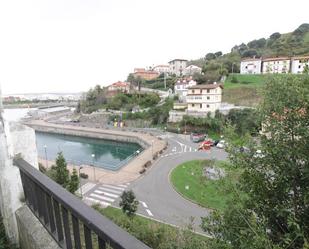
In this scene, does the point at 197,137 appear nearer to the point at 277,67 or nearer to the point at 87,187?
the point at 87,187

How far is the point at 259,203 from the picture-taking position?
4.64m

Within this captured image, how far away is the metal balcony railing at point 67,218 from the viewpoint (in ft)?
3.51

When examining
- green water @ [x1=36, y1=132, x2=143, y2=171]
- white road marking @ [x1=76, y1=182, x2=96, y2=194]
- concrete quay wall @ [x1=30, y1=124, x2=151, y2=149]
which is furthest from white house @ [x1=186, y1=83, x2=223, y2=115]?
white road marking @ [x1=76, y1=182, x2=96, y2=194]

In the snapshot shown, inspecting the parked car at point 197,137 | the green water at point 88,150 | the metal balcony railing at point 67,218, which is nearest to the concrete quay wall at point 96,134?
the green water at point 88,150

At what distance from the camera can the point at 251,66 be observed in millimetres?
52844

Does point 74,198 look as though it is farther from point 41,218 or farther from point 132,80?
point 132,80

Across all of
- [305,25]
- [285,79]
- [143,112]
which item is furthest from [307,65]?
[305,25]

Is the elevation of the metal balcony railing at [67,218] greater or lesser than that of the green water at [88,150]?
greater

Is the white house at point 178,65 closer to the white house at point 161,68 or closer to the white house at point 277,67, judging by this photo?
the white house at point 161,68

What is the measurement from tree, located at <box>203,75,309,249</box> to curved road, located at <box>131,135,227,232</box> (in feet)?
10.9

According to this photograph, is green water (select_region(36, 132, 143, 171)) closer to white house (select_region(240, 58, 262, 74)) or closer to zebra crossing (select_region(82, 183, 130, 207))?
zebra crossing (select_region(82, 183, 130, 207))

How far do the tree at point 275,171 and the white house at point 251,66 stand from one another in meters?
52.5

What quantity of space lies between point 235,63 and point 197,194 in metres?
48.4

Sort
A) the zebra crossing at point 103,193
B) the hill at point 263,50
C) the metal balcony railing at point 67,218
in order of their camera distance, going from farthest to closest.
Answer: the hill at point 263,50
the zebra crossing at point 103,193
the metal balcony railing at point 67,218
